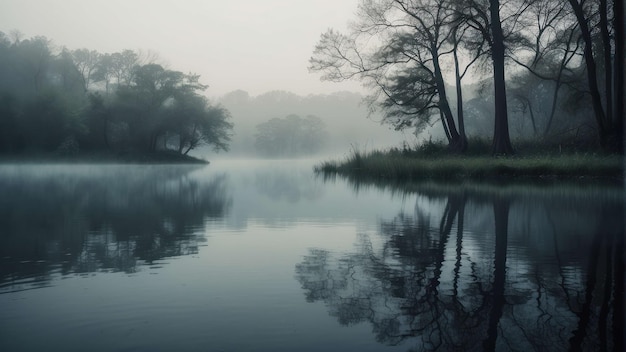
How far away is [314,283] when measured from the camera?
4023 mm

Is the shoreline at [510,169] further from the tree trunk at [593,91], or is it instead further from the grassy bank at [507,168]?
the tree trunk at [593,91]

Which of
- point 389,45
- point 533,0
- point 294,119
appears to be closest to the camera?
point 533,0

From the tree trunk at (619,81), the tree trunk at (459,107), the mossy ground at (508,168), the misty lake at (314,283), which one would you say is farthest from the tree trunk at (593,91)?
the misty lake at (314,283)

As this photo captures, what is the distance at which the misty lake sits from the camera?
286 cm

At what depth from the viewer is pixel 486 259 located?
491cm

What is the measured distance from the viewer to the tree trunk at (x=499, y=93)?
23.5 meters

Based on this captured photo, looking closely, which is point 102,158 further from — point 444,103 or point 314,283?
point 314,283

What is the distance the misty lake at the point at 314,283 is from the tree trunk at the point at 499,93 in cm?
1594

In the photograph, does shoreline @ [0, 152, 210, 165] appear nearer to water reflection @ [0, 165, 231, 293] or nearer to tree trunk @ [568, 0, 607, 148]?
water reflection @ [0, 165, 231, 293]

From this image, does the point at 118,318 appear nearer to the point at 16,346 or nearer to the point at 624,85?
the point at 16,346

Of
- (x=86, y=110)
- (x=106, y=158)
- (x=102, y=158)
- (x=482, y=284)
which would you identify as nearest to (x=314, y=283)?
(x=482, y=284)

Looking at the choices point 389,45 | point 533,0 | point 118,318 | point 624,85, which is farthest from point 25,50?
point 118,318

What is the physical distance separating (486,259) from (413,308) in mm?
1866

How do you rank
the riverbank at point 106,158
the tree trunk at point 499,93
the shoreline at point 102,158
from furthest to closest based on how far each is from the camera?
the riverbank at point 106,158, the shoreline at point 102,158, the tree trunk at point 499,93
